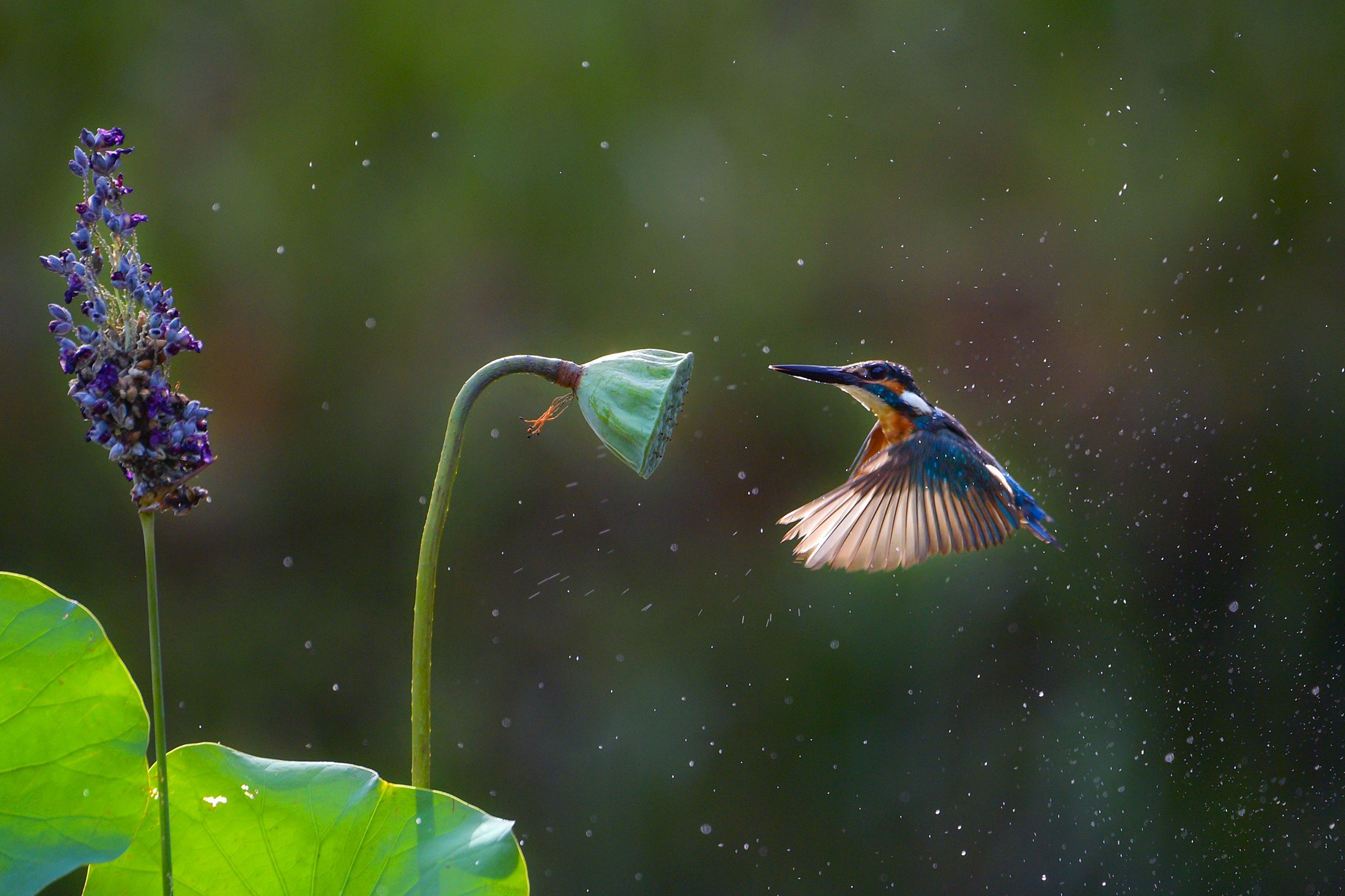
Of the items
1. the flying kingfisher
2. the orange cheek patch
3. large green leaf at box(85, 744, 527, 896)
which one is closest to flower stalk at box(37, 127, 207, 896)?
large green leaf at box(85, 744, 527, 896)

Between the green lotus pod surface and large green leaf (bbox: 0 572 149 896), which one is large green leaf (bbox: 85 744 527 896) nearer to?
large green leaf (bbox: 0 572 149 896)

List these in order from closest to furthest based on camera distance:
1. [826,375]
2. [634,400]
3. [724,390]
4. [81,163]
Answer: [81,163] → [634,400] → [826,375] → [724,390]

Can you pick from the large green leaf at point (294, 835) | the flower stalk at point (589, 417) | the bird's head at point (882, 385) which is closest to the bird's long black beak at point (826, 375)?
the bird's head at point (882, 385)

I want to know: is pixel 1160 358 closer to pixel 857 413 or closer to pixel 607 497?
pixel 857 413

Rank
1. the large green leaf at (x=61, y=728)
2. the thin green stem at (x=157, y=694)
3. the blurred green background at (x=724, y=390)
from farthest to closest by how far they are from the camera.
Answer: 1. the blurred green background at (x=724, y=390)
2. the large green leaf at (x=61, y=728)
3. the thin green stem at (x=157, y=694)

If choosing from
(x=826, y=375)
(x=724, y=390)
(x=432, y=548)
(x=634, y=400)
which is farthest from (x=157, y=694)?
(x=724, y=390)

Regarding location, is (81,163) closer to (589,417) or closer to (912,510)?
(589,417)

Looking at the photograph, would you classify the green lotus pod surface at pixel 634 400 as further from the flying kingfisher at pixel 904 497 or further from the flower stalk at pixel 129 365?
the flying kingfisher at pixel 904 497
